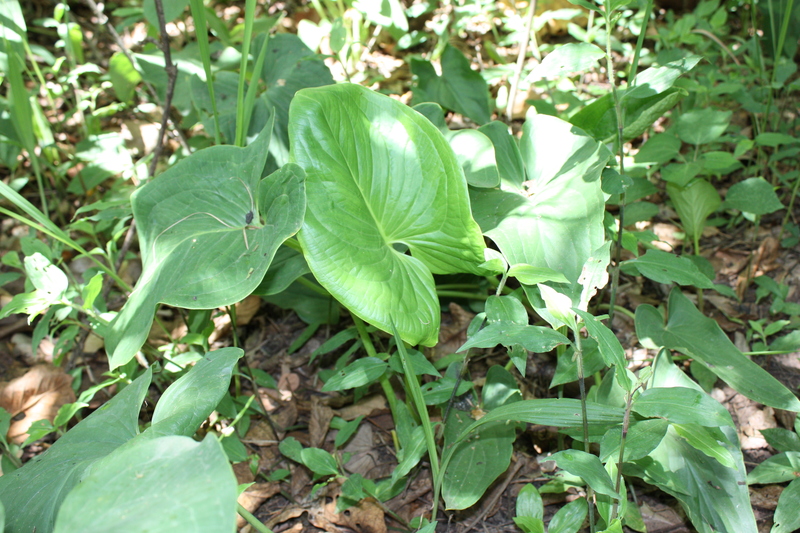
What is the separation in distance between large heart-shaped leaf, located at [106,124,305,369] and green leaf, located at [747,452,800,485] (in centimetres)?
95

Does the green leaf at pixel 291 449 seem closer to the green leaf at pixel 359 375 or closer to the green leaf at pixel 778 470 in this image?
the green leaf at pixel 359 375

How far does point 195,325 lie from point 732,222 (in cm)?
161

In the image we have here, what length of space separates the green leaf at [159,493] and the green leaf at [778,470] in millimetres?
943

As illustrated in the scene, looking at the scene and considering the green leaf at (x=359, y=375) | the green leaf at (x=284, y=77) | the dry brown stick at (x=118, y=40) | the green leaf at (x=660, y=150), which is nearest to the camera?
the green leaf at (x=359, y=375)

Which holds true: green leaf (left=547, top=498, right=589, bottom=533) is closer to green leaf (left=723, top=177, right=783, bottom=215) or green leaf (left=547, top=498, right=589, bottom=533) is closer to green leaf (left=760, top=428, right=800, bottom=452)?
green leaf (left=760, top=428, right=800, bottom=452)

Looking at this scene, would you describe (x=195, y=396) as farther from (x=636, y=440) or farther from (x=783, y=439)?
(x=783, y=439)

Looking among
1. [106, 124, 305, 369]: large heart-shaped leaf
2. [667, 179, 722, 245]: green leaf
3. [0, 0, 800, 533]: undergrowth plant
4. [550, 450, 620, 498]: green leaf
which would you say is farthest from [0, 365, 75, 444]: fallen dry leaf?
[667, 179, 722, 245]: green leaf

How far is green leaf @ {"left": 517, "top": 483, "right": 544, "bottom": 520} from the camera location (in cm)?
102

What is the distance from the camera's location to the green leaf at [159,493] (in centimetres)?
55

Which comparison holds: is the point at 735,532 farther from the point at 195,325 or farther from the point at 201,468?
the point at 195,325

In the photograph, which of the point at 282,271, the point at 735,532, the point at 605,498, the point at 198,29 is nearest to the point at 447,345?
the point at 282,271

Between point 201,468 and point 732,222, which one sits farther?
point 732,222

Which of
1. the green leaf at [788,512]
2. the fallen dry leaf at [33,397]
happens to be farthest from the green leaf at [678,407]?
the fallen dry leaf at [33,397]

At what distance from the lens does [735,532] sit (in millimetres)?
959
